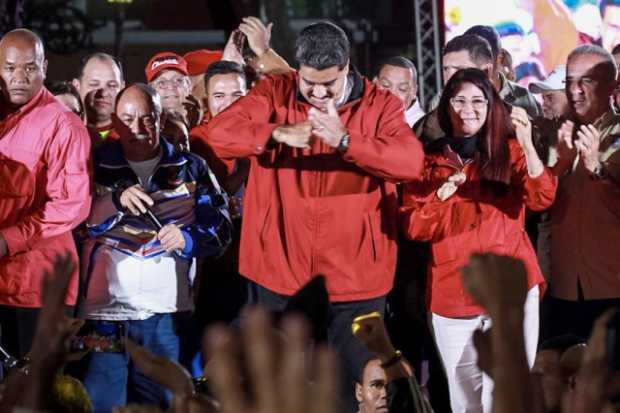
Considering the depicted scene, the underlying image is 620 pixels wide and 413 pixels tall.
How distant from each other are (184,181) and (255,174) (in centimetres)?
61

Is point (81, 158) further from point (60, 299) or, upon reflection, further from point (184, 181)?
point (60, 299)

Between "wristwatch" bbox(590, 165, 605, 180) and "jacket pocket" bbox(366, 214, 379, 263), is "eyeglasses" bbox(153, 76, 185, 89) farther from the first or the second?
"wristwatch" bbox(590, 165, 605, 180)

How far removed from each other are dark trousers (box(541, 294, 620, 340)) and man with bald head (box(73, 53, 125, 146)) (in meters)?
2.42

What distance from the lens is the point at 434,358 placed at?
21.3ft

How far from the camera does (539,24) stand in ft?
38.0

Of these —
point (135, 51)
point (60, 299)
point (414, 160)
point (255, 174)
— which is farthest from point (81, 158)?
point (135, 51)

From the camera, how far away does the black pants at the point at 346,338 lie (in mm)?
5152

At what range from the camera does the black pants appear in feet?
16.9

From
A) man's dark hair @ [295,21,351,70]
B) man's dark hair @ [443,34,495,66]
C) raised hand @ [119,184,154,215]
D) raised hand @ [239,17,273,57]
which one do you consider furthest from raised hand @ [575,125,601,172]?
raised hand @ [239,17,273,57]

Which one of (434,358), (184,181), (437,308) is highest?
(184,181)

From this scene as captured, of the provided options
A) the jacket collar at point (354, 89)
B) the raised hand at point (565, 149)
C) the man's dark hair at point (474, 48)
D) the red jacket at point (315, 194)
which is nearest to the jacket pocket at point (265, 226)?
the red jacket at point (315, 194)

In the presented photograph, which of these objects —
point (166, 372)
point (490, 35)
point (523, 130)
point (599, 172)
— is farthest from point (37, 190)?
point (166, 372)

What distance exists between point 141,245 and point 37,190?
51 cm

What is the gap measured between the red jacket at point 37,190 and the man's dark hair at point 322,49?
1152 millimetres
